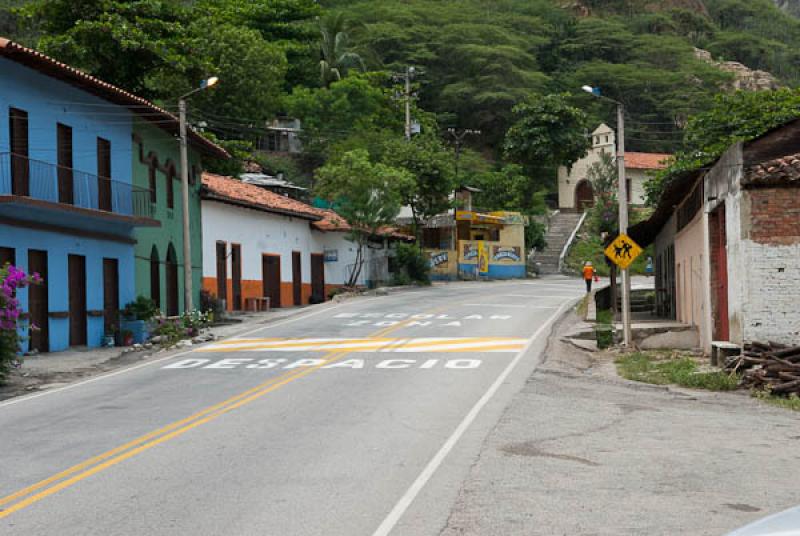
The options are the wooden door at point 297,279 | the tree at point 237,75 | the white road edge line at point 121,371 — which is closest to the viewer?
the white road edge line at point 121,371

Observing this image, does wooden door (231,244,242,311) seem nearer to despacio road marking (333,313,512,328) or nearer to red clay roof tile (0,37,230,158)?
red clay roof tile (0,37,230,158)

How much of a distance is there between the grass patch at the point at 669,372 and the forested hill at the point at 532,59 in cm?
6467

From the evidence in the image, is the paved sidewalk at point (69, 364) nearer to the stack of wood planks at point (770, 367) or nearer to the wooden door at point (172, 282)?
the wooden door at point (172, 282)

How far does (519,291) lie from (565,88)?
167ft

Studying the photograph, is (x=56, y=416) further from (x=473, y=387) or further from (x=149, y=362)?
(x=149, y=362)

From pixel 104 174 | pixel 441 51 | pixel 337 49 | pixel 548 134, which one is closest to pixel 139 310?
pixel 104 174

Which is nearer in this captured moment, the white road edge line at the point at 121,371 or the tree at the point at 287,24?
the white road edge line at the point at 121,371

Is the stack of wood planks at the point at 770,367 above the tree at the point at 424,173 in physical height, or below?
below

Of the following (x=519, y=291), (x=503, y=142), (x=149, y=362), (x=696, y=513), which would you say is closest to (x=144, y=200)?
(x=149, y=362)

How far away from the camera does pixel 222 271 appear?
41.8m

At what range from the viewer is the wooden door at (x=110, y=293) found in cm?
3048

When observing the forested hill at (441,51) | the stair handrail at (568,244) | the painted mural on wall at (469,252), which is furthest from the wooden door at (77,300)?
the stair handrail at (568,244)

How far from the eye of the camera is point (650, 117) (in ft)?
315

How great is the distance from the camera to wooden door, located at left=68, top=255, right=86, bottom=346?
2877 centimetres
